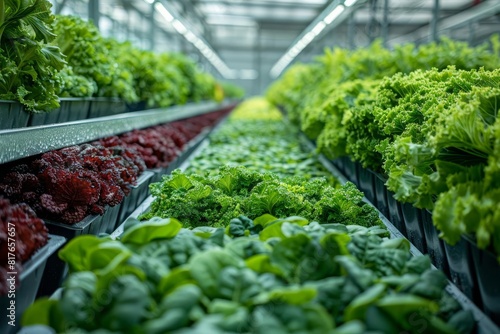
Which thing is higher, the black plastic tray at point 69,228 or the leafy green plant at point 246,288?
the leafy green plant at point 246,288

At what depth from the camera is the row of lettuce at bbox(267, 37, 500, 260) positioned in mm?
1520

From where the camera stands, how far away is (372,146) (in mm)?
2908

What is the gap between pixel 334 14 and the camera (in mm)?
5672

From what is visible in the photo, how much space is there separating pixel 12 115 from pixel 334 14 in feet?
14.4

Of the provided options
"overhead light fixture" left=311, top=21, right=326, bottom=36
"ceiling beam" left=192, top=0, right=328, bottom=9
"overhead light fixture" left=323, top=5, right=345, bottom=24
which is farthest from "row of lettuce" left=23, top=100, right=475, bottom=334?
"ceiling beam" left=192, top=0, right=328, bottom=9

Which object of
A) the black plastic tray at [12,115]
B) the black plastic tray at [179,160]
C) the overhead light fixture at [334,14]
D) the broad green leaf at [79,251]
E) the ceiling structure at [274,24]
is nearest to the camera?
the broad green leaf at [79,251]

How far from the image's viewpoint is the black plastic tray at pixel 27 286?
5.01ft

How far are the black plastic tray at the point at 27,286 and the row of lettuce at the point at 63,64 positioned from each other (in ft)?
3.09

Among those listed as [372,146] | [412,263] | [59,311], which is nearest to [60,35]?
[372,146]

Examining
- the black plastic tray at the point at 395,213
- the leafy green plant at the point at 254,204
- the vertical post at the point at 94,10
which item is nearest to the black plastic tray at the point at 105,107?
the vertical post at the point at 94,10

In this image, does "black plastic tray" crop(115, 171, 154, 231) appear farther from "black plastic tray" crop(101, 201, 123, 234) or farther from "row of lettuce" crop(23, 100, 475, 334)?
"row of lettuce" crop(23, 100, 475, 334)

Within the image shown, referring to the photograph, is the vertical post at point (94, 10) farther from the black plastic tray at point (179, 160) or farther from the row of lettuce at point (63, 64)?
the black plastic tray at point (179, 160)

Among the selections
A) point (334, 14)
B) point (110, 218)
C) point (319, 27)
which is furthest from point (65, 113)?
point (319, 27)

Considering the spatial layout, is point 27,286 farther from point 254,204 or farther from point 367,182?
point 367,182
